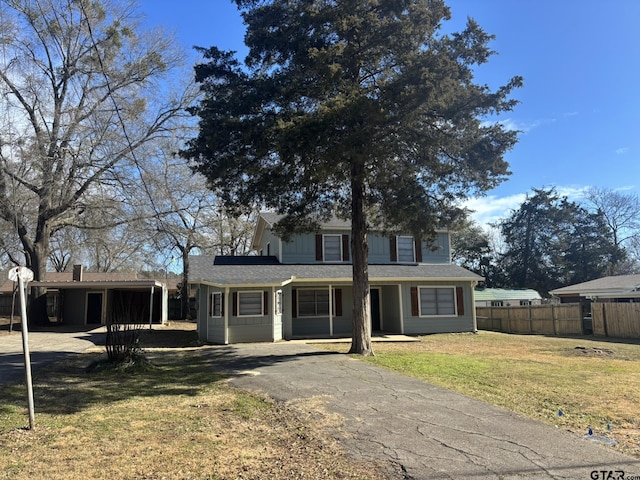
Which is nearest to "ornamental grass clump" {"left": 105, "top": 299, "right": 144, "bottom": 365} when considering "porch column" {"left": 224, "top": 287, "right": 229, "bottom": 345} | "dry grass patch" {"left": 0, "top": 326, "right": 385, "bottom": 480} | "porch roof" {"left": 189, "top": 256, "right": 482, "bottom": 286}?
"dry grass patch" {"left": 0, "top": 326, "right": 385, "bottom": 480}

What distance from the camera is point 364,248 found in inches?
538

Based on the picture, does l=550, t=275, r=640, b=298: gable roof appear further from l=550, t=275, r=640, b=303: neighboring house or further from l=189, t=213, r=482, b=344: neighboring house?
l=189, t=213, r=482, b=344: neighboring house

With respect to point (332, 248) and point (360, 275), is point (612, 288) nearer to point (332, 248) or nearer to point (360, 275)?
point (332, 248)

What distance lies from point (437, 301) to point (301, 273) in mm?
6346

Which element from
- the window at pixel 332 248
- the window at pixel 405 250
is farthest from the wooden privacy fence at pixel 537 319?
the window at pixel 332 248

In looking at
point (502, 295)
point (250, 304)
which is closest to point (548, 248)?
point (502, 295)

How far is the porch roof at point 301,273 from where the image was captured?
17027 millimetres

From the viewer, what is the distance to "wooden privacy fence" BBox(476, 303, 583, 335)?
70.4 ft

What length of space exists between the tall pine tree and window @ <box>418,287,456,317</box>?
8.50 m

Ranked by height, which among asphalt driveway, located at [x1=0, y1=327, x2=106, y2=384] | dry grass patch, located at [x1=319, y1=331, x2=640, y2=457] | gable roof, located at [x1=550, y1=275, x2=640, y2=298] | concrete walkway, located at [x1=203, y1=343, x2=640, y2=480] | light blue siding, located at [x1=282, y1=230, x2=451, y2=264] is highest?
light blue siding, located at [x1=282, y1=230, x2=451, y2=264]

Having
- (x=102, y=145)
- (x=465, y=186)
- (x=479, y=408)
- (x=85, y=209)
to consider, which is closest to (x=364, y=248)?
(x=465, y=186)

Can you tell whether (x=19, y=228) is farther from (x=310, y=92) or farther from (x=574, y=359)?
(x=574, y=359)

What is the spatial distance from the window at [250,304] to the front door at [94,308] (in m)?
15.3

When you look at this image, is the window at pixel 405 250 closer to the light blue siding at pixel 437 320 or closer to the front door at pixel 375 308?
the front door at pixel 375 308
